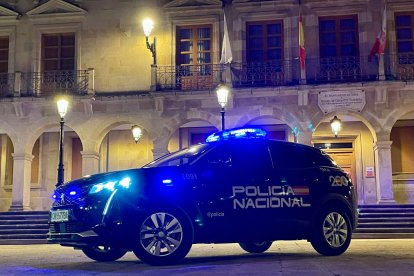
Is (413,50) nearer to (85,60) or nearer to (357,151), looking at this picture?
(357,151)

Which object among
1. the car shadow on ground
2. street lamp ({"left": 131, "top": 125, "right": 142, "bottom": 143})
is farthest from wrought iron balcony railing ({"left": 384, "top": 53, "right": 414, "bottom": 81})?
the car shadow on ground

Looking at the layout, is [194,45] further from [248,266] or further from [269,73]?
[248,266]

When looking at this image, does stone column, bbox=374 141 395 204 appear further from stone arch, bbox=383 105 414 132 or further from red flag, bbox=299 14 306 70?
red flag, bbox=299 14 306 70

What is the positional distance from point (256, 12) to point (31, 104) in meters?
9.02

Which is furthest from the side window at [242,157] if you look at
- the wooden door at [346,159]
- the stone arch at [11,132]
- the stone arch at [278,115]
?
the stone arch at [11,132]

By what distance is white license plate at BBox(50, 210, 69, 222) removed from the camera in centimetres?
784

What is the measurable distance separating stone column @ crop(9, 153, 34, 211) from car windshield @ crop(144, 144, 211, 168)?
1364cm

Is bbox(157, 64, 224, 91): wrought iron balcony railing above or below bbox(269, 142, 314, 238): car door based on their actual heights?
above

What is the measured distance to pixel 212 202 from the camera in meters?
8.07

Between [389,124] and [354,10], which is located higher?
[354,10]

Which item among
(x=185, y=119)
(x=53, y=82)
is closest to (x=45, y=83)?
(x=53, y=82)

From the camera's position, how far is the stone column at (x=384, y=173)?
19.2 m

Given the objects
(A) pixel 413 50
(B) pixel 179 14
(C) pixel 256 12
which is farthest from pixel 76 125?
(A) pixel 413 50

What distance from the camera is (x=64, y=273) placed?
23.4ft
